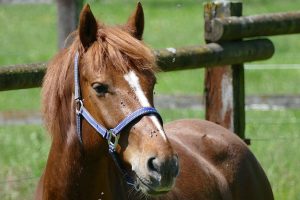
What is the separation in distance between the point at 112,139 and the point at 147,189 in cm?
30

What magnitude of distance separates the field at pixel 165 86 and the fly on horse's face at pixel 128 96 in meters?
0.79

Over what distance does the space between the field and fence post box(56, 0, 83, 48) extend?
0.78m

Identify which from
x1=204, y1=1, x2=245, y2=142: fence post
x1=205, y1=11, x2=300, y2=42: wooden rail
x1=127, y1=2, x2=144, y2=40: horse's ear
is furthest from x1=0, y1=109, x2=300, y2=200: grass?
x1=127, y1=2, x2=144, y2=40: horse's ear

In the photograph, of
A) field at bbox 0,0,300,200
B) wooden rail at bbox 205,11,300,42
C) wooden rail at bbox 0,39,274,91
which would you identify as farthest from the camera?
field at bbox 0,0,300,200

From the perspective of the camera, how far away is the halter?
428cm

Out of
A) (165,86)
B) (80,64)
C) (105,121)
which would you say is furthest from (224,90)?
(165,86)

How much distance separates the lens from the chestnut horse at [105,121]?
4.20m

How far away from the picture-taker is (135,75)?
4.38 meters

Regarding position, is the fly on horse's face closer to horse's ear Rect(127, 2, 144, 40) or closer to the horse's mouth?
the horse's mouth

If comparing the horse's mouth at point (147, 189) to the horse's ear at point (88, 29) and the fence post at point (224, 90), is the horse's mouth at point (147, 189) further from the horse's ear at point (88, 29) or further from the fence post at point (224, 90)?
the fence post at point (224, 90)

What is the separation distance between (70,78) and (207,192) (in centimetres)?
124

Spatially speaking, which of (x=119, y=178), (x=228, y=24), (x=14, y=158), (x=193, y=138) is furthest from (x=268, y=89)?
(x=119, y=178)

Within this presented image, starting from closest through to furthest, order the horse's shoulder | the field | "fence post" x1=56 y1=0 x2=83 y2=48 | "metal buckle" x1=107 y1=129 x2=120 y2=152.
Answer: "metal buckle" x1=107 y1=129 x2=120 y2=152 < the horse's shoulder < "fence post" x1=56 y1=0 x2=83 y2=48 < the field

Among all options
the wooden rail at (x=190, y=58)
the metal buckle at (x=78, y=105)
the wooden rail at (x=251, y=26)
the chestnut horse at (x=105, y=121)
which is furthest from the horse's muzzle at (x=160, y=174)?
the wooden rail at (x=251, y=26)
